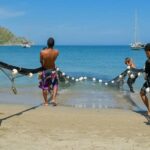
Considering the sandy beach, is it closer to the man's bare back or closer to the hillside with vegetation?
the man's bare back

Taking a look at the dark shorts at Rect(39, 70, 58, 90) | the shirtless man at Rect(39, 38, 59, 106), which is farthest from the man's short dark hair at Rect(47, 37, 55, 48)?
the dark shorts at Rect(39, 70, 58, 90)

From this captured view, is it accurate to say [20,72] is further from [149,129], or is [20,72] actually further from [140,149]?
[140,149]

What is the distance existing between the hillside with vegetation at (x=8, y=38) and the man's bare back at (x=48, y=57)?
553 ft

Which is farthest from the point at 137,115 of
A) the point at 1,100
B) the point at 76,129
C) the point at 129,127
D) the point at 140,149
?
the point at 1,100

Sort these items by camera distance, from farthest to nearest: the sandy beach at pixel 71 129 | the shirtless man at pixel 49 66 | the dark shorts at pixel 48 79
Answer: the dark shorts at pixel 48 79 < the shirtless man at pixel 49 66 < the sandy beach at pixel 71 129

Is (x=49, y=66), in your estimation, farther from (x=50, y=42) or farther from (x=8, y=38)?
(x=8, y=38)

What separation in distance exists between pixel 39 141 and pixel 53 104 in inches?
152

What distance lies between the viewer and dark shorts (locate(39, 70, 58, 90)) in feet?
35.8

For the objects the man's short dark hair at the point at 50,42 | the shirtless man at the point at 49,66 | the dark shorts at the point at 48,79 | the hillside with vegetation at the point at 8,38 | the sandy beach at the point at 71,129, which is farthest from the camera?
the hillside with vegetation at the point at 8,38

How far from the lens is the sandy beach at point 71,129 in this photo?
23.3ft

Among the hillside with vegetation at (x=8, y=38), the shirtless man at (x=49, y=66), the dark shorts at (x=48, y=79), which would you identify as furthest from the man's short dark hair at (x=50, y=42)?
the hillside with vegetation at (x=8, y=38)

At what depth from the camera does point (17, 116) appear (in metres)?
9.52

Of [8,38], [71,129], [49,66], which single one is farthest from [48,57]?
[8,38]

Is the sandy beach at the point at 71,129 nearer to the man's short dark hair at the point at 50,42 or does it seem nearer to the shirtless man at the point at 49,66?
the shirtless man at the point at 49,66
